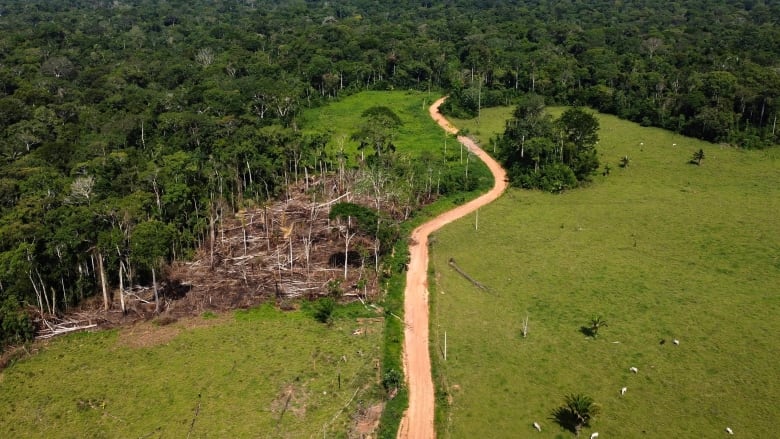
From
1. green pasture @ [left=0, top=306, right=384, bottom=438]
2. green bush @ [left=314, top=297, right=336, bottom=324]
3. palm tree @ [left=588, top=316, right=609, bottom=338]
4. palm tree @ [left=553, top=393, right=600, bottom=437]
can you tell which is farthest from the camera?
green bush @ [left=314, top=297, right=336, bottom=324]

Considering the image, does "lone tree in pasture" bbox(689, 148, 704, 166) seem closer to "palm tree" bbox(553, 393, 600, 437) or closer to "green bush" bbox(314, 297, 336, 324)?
"palm tree" bbox(553, 393, 600, 437)

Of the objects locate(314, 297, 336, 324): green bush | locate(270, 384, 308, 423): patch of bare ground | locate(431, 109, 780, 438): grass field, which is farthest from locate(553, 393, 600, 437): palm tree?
locate(314, 297, 336, 324): green bush

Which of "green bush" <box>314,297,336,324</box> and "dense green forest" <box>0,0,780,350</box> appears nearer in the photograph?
"green bush" <box>314,297,336,324</box>

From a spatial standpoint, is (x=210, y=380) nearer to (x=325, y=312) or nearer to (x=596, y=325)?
(x=325, y=312)

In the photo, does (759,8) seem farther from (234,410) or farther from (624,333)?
(234,410)

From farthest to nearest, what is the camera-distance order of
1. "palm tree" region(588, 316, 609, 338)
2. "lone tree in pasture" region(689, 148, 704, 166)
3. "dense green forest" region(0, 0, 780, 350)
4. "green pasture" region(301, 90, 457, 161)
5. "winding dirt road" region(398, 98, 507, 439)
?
"green pasture" region(301, 90, 457, 161)
"lone tree in pasture" region(689, 148, 704, 166)
"dense green forest" region(0, 0, 780, 350)
"palm tree" region(588, 316, 609, 338)
"winding dirt road" region(398, 98, 507, 439)

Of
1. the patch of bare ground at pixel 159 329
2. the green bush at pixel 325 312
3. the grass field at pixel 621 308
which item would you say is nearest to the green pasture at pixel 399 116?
the grass field at pixel 621 308
